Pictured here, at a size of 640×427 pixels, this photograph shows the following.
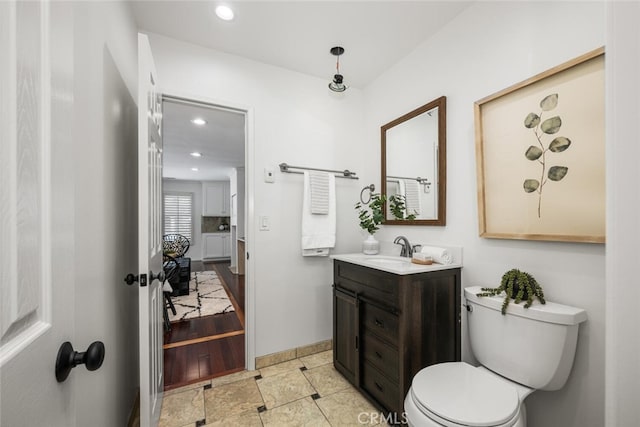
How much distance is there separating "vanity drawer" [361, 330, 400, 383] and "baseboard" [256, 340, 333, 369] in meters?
0.72

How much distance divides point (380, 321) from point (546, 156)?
47.8 inches

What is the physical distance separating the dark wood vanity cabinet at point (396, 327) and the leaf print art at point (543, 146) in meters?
0.63

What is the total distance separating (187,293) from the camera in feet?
14.2

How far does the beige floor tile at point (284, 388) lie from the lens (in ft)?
5.86

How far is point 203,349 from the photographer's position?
8.16ft

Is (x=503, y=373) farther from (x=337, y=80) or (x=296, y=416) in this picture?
(x=337, y=80)

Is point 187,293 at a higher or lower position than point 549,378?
lower

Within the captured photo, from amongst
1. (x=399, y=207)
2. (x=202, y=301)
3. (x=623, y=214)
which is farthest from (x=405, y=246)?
(x=202, y=301)

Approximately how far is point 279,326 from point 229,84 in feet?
6.51

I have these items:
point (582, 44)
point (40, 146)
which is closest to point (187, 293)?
point (40, 146)

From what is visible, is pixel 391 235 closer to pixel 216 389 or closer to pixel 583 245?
pixel 583 245

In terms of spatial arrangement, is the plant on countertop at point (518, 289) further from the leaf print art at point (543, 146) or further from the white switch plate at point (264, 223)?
the white switch plate at point (264, 223)

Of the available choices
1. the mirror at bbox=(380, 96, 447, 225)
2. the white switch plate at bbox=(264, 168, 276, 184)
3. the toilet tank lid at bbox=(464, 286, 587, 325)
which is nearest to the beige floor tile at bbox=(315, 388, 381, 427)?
the toilet tank lid at bbox=(464, 286, 587, 325)

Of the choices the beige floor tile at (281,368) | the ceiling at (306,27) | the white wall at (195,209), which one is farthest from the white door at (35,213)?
the white wall at (195,209)
